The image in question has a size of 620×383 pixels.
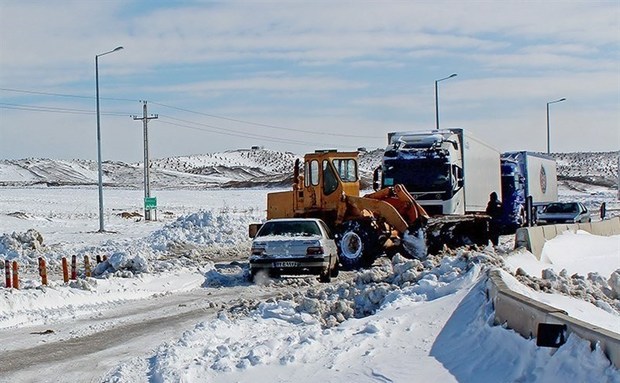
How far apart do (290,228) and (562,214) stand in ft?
74.9

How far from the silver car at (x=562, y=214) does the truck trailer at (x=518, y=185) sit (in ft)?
2.35

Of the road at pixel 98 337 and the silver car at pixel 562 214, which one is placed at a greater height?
the silver car at pixel 562 214

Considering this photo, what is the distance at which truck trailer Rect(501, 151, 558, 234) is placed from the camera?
38.2 meters

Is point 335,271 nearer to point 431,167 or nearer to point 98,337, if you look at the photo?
point 431,167

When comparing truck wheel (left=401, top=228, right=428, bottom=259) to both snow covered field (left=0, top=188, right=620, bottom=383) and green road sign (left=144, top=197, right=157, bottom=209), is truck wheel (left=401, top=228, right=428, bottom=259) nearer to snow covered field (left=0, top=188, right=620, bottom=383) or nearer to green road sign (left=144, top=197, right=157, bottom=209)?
snow covered field (left=0, top=188, right=620, bottom=383)

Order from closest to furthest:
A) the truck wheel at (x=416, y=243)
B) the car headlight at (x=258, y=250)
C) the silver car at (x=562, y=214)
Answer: the car headlight at (x=258, y=250) → the truck wheel at (x=416, y=243) → the silver car at (x=562, y=214)

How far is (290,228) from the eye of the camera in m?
22.2

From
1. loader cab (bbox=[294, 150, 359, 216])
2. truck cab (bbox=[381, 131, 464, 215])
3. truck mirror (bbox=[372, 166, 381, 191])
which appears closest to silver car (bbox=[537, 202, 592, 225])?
truck cab (bbox=[381, 131, 464, 215])

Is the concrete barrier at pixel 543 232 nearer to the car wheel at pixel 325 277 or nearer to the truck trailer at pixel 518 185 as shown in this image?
the car wheel at pixel 325 277

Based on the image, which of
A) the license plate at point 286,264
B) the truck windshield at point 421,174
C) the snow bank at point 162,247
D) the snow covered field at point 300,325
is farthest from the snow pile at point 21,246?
the truck windshield at point 421,174

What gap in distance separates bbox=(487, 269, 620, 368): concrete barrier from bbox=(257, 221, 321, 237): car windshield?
10.8m

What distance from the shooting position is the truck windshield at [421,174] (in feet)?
84.4

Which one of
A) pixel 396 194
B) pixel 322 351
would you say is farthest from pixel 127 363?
pixel 396 194

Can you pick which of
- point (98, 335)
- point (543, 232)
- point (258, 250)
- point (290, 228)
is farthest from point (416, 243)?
point (98, 335)
